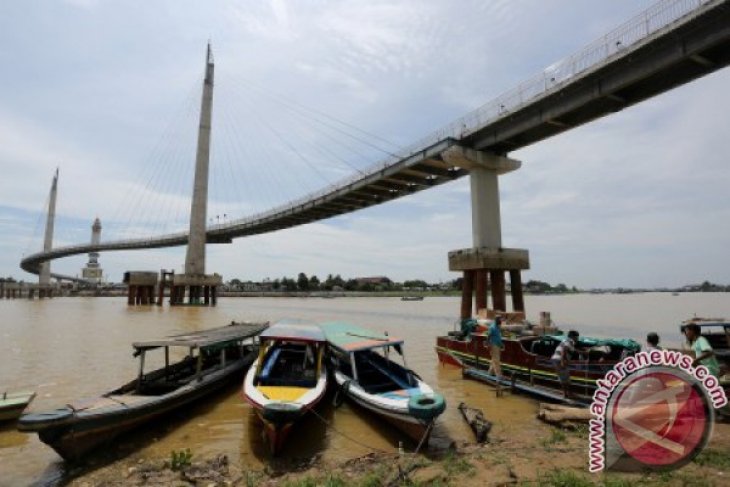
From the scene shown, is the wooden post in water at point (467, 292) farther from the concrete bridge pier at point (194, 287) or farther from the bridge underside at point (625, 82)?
the concrete bridge pier at point (194, 287)

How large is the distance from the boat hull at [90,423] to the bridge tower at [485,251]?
791 inches

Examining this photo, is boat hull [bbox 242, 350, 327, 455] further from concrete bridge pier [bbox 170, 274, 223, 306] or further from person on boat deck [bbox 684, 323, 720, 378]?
concrete bridge pier [bbox 170, 274, 223, 306]

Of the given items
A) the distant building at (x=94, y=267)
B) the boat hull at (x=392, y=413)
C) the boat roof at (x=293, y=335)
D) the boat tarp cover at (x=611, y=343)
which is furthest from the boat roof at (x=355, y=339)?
the distant building at (x=94, y=267)

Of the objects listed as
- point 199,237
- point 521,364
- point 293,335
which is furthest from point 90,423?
point 199,237

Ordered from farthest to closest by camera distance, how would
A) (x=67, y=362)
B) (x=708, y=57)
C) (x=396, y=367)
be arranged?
(x=708, y=57), (x=67, y=362), (x=396, y=367)

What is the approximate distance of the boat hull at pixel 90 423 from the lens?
6598 mm

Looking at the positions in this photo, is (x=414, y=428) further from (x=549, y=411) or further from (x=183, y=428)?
(x=183, y=428)

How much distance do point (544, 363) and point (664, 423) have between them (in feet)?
16.9

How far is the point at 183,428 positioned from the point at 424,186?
3213 centimetres

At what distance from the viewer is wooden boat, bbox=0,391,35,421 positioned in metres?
8.92

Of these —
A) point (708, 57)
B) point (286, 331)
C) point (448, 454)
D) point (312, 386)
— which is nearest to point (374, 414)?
point (312, 386)

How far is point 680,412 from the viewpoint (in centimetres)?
650

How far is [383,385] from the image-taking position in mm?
9859

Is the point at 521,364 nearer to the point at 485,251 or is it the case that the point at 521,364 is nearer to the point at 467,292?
the point at 485,251
